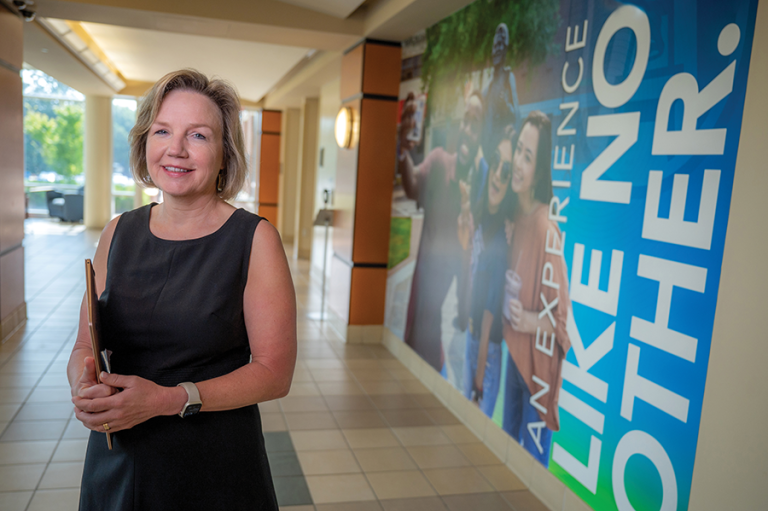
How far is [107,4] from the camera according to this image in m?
4.69

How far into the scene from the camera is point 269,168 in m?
12.8

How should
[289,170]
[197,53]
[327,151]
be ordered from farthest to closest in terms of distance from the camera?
[289,170] → [327,151] → [197,53]

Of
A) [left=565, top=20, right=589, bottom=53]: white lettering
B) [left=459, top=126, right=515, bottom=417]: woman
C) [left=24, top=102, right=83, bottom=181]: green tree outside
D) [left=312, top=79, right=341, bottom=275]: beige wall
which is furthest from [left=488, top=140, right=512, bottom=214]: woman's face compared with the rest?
[left=24, top=102, right=83, bottom=181]: green tree outside

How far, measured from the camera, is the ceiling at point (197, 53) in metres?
7.36

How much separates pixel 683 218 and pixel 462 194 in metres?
2.13

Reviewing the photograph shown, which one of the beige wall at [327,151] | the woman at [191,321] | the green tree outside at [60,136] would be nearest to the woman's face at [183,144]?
the woman at [191,321]

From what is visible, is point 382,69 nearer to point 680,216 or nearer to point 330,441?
point 330,441

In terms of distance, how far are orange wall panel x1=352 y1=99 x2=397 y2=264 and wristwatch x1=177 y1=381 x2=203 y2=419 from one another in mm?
4611

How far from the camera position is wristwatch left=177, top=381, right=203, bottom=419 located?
113cm

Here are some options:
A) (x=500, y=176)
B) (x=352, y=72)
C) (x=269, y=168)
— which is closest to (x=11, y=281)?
(x=352, y=72)

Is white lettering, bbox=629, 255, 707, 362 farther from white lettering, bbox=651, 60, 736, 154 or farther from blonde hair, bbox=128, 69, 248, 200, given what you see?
blonde hair, bbox=128, 69, 248, 200

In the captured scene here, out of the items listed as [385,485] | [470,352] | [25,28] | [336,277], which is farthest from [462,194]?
[25,28]

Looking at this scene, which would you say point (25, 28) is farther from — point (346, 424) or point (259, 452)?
point (259, 452)

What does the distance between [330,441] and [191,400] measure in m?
2.68
